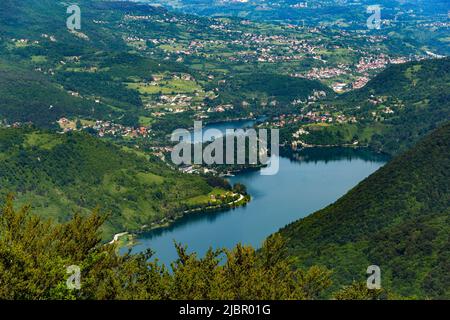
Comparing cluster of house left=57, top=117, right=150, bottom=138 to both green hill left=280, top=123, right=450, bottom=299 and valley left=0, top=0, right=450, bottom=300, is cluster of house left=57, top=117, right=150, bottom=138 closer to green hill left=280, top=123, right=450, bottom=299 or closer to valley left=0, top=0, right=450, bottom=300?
valley left=0, top=0, right=450, bottom=300

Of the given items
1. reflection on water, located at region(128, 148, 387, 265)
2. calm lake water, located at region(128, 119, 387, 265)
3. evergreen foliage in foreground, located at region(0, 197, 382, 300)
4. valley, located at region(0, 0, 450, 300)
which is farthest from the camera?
reflection on water, located at region(128, 148, 387, 265)

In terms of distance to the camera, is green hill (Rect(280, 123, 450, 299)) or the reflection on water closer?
green hill (Rect(280, 123, 450, 299))

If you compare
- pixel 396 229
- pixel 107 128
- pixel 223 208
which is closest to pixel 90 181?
pixel 223 208

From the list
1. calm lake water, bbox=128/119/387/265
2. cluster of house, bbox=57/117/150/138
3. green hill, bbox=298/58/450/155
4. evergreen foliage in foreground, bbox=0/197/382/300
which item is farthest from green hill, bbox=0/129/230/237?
evergreen foliage in foreground, bbox=0/197/382/300

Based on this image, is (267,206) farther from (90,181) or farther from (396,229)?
(396,229)
